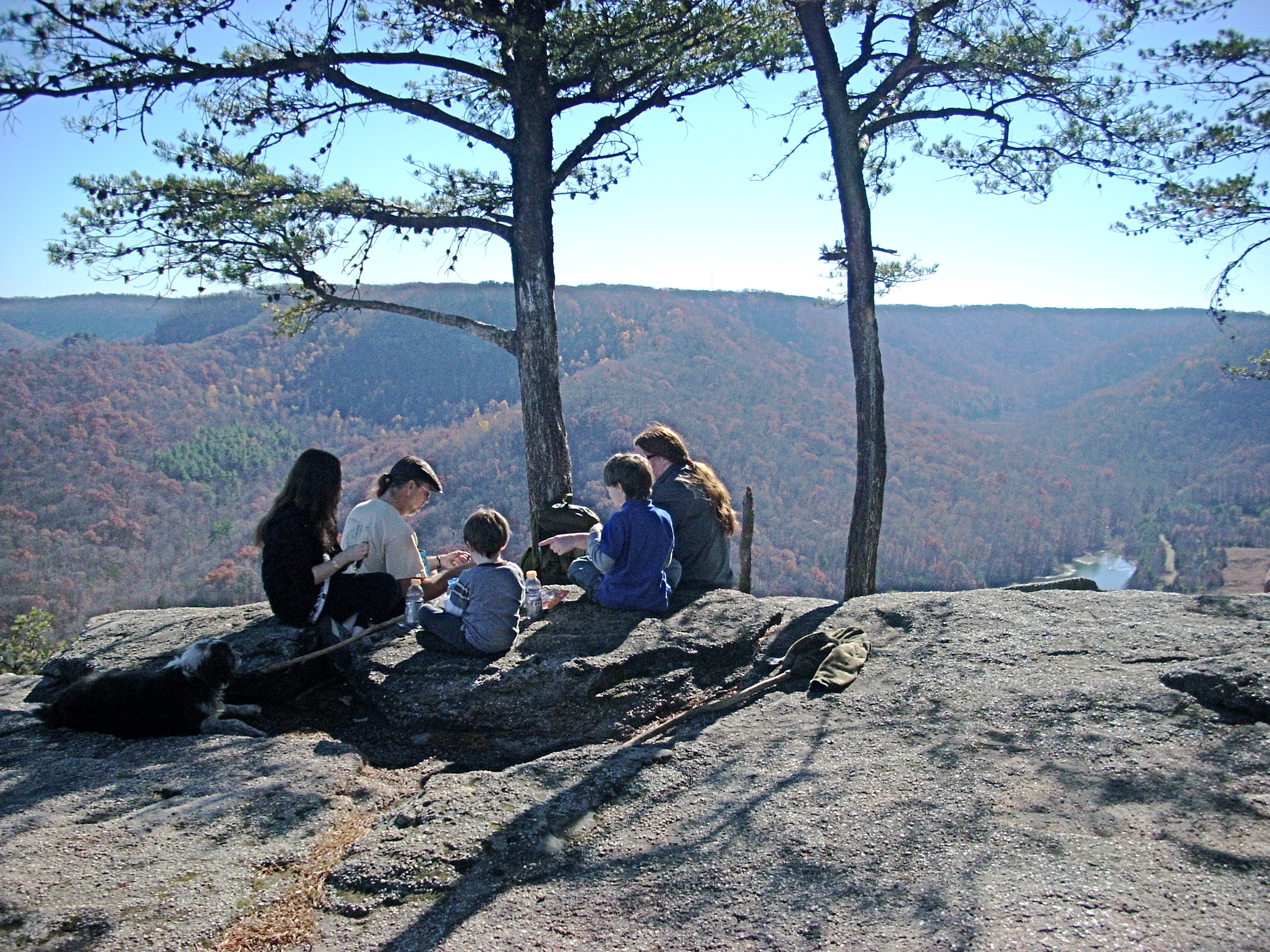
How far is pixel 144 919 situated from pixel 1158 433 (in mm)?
82047

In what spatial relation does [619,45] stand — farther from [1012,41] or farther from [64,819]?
[64,819]

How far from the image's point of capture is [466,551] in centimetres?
591

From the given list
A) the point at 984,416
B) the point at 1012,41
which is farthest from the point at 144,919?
the point at 984,416

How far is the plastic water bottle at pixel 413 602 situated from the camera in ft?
17.1

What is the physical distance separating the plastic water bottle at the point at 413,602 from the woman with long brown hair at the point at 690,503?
5.69ft

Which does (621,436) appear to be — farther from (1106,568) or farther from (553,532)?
(553,532)

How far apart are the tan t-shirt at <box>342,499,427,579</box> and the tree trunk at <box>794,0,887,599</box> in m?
4.31

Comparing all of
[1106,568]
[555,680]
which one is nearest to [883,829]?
[555,680]

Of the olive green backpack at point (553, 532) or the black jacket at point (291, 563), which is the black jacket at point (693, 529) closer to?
the olive green backpack at point (553, 532)

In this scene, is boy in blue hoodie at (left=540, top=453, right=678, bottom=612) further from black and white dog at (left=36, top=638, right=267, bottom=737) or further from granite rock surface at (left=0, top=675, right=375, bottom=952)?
black and white dog at (left=36, top=638, right=267, bottom=737)

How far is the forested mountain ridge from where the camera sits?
41719 millimetres

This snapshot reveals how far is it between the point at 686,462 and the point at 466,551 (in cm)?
179

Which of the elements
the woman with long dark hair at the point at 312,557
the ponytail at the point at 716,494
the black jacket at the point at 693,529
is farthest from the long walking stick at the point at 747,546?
the woman with long dark hair at the point at 312,557

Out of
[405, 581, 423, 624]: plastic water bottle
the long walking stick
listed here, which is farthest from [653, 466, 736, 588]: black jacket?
the long walking stick
